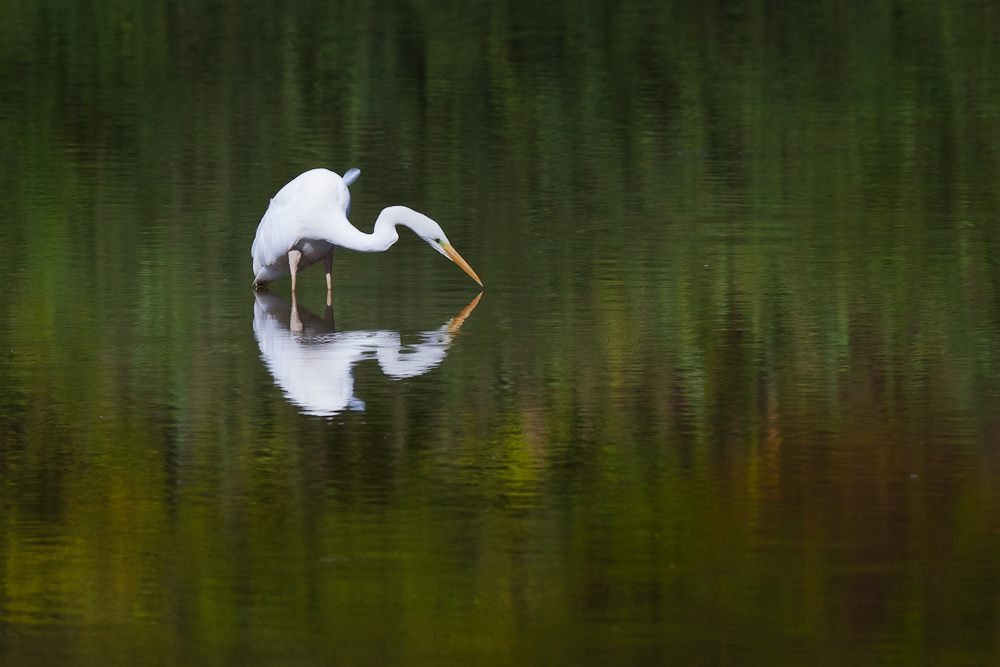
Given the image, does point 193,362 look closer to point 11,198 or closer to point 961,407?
point 961,407

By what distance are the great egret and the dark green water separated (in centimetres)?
28

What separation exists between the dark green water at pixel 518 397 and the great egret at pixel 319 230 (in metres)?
0.28

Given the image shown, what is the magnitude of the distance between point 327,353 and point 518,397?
1495 millimetres

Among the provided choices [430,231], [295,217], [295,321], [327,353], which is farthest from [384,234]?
[327,353]

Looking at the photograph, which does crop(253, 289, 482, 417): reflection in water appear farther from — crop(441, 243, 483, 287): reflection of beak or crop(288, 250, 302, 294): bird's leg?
crop(288, 250, 302, 294): bird's leg

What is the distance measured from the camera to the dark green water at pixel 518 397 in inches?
232

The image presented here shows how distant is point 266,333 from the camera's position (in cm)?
1045

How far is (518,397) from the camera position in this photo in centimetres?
872

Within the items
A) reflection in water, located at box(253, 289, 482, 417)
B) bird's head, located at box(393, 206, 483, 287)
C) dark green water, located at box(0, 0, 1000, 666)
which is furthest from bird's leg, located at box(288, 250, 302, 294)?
bird's head, located at box(393, 206, 483, 287)

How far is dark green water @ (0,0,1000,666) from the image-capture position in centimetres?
590

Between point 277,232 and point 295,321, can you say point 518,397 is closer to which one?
point 295,321

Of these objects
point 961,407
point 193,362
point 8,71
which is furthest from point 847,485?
point 8,71

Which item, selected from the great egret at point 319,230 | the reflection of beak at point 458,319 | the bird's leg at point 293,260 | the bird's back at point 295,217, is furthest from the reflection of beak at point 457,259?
the bird's leg at point 293,260

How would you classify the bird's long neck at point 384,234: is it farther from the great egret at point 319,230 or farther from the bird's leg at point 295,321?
the bird's leg at point 295,321
